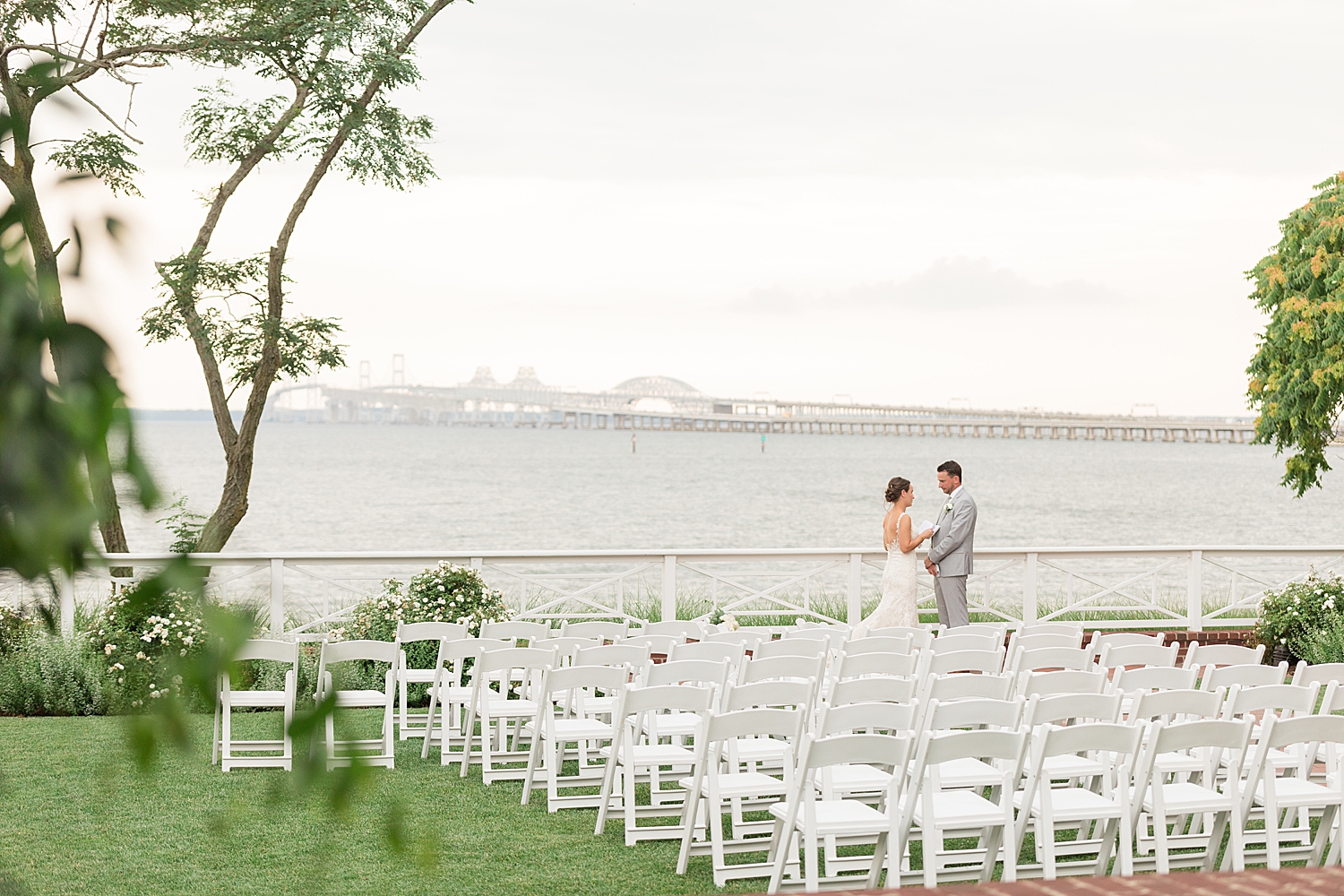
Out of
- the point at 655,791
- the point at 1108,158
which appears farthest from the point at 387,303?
the point at 655,791

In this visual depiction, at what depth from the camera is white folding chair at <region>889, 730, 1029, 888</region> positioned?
5.50 metres

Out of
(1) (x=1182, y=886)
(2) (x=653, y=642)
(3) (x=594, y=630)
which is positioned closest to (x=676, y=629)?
(2) (x=653, y=642)

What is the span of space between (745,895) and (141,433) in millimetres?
5347

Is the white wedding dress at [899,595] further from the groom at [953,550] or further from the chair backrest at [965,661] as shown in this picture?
the chair backrest at [965,661]

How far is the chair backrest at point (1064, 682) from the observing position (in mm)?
7039

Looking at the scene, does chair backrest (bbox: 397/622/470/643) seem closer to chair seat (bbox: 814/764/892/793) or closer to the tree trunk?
chair seat (bbox: 814/764/892/793)

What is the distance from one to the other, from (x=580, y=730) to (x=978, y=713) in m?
2.57

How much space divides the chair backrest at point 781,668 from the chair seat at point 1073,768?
1.33 meters

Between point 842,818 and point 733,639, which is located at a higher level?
point 733,639

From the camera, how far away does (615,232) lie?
80.9 metres

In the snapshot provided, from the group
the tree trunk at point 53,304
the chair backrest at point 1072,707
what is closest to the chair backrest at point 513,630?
the chair backrest at point 1072,707

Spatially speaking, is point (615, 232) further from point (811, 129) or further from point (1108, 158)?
point (1108, 158)

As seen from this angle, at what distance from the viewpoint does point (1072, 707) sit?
6090 mm

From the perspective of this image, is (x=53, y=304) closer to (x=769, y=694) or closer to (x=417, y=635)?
(x=769, y=694)
